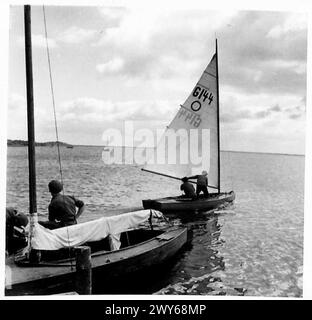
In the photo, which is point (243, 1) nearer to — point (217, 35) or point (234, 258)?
point (217, 35)

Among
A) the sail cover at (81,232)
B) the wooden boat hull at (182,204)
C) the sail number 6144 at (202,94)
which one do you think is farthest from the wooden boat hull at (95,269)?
the sail number 6144 at (202,94)

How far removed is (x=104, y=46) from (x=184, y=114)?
8695mm

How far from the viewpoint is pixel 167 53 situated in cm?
955

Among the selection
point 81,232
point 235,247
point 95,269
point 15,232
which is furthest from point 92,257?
point 235,247

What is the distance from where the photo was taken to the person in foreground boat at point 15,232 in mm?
7816

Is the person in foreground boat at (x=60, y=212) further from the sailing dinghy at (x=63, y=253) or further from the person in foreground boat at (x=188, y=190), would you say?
the person in foreground boat at (x=188, y=190)

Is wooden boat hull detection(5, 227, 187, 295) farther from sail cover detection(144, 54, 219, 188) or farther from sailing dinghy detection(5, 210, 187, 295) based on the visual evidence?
sail cover detection(144, 54, 219, 188)

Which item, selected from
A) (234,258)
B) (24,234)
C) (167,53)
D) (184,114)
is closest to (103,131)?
(167,53)

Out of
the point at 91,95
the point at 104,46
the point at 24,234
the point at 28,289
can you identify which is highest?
the point at 104,46

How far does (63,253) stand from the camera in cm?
822

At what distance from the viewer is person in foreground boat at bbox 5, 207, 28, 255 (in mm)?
7816

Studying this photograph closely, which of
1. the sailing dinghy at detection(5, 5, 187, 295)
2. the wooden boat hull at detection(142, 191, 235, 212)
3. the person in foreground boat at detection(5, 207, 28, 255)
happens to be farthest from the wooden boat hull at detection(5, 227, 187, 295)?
the wooden boat hull at detection(142, 191, 235, 212)

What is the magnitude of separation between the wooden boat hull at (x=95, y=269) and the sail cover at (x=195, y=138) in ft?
23.0

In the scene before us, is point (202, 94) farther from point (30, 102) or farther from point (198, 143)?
point (30, 102)
